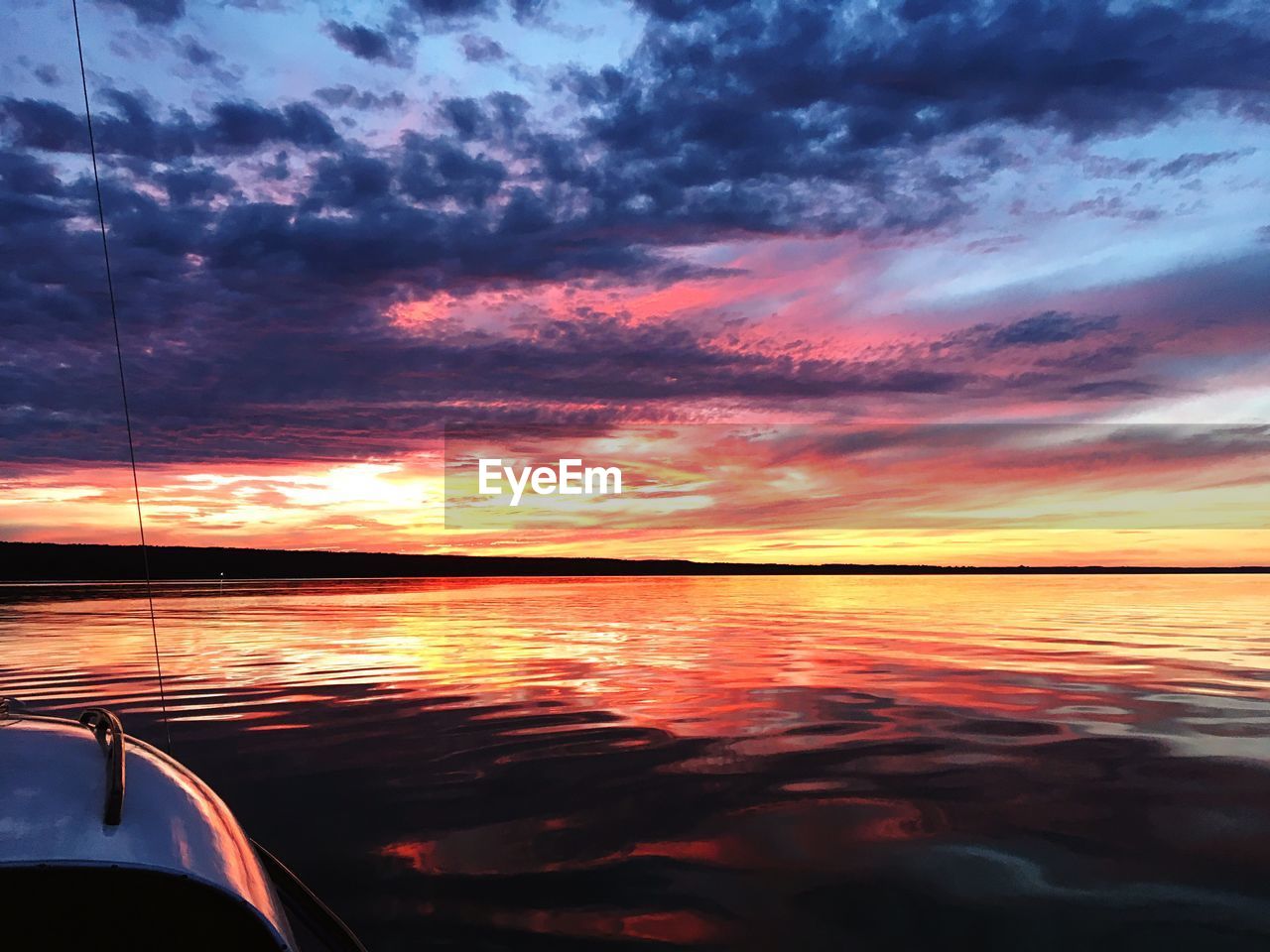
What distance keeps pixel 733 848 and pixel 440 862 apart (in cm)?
206

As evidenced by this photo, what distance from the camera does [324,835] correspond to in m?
6.86

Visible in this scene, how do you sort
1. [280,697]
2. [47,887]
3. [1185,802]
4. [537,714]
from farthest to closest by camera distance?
[280,697]
[537,714]
[1185,802]
[47,887]

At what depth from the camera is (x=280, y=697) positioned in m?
13.4

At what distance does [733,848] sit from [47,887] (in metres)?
4.76

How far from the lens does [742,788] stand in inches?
320

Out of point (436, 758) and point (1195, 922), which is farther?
point (436, 758)

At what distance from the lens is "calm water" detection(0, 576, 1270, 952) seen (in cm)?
540

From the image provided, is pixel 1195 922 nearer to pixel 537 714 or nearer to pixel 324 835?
pixel 324 835

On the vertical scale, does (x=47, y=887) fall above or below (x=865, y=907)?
above

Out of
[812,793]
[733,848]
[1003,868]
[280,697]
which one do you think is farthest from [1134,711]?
[280,697]

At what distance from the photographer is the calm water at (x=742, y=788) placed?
5398 millimetres

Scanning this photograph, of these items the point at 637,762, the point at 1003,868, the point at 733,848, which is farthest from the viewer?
the point at 637,762

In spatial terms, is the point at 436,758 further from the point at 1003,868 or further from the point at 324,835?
the point at 1003,868

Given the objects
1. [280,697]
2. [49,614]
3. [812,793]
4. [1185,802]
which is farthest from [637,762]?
[49,614]
